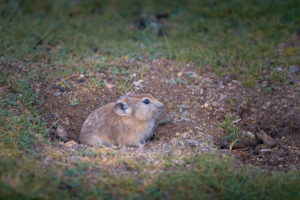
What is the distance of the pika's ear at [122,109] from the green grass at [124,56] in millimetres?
1039

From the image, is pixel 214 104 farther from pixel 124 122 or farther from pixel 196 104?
pixel 124 122

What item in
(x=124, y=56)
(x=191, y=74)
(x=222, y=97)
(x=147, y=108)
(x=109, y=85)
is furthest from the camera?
(x=124, y=56)

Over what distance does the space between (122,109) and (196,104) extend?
147 centimetres

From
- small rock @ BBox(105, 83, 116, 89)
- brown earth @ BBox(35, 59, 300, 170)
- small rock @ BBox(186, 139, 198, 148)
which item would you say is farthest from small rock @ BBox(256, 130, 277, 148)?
small rock @ BBox(105, 83, 116, 89)

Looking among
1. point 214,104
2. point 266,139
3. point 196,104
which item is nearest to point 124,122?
point 196,104

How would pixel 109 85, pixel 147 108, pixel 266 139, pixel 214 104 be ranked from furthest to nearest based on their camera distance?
pixel 109 85 < pixel 214 104 < pixel 147 108 < pixel 266 139

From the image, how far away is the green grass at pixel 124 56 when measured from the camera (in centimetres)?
417

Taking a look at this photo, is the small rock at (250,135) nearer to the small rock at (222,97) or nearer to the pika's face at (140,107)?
the small rock at (222,97)

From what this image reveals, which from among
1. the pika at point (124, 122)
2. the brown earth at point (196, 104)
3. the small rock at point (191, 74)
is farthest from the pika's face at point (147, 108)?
the small rock at point (191, 74)

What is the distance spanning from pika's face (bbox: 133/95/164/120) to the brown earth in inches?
13.0

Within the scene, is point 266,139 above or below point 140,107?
below

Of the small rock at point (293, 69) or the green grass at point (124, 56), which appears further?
the small rock at point (293, 69)

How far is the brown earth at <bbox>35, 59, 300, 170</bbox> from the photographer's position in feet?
18.5

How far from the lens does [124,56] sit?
25.1ft
